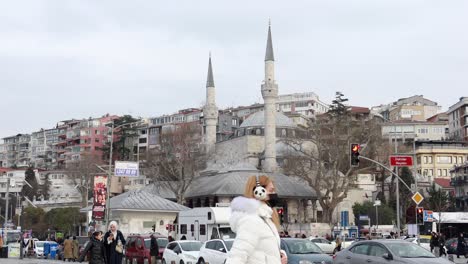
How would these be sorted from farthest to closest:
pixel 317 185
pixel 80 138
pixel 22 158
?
pixel 22 158 < pixel 80 138 < pixel 317 185

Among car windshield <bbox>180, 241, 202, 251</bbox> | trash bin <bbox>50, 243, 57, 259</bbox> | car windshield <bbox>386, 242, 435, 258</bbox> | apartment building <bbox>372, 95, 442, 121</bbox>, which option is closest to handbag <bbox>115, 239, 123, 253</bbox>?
car windshield <bbox>386, 242, 435, 258</bbox>

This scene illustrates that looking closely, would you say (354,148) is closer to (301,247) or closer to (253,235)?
(301,247)

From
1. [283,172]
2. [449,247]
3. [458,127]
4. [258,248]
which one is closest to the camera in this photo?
[258,248]

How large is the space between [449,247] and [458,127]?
7368 centimetres

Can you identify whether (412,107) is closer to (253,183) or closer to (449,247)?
(449,247)

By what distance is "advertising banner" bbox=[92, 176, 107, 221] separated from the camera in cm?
3356

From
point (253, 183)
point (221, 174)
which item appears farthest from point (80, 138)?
point (253, 183)

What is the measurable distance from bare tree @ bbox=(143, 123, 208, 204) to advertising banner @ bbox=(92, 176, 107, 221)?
37.7 m

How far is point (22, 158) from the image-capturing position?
175 m

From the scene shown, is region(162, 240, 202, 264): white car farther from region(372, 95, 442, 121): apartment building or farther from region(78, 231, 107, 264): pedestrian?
region(372, 95, 442, 121): apartment building

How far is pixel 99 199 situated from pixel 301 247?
16.6m

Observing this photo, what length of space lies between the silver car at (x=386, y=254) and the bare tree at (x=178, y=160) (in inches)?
2197

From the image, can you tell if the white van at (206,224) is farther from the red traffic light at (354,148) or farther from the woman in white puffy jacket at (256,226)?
the woman in white puffy jacket at (256,226)

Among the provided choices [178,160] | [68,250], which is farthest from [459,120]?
[68,250]
